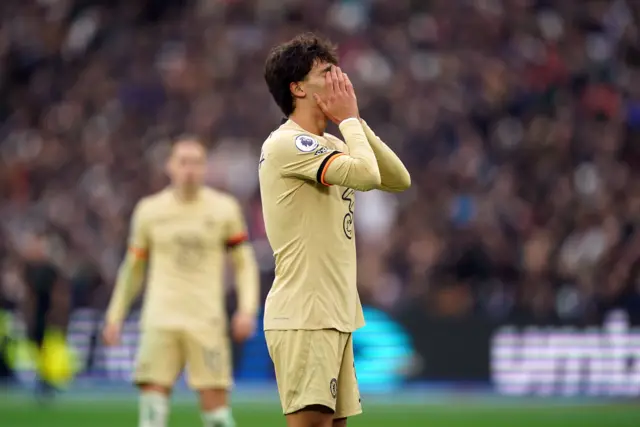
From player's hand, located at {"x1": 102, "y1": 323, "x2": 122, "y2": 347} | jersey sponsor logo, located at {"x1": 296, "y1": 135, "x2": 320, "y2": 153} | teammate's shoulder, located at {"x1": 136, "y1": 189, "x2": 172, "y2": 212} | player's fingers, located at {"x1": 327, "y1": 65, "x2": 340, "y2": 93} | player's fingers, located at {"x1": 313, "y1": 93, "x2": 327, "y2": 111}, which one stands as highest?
teammate's shoulder, located at {"x1": 136, "y1": 189, "x2": 172, "y2": 212}

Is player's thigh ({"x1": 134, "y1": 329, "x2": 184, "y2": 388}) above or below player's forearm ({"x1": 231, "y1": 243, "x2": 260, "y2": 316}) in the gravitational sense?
below

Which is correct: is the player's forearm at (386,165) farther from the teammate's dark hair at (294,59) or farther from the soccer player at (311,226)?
the teammate's dark hair at (294,59)

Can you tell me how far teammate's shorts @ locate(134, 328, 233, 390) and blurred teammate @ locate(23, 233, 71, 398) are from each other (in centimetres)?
790

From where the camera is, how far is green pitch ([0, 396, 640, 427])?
13.1 m

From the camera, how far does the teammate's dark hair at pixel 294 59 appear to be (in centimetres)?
574

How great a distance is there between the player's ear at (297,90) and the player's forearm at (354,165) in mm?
293

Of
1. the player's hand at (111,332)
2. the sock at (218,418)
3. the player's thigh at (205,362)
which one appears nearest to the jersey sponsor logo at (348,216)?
the sock at (218,418)

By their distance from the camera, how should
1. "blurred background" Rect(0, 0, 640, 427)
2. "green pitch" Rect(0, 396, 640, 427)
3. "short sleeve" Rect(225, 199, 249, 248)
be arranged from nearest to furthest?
"short sleeve" Rect(225, 199, 249, 248), "green pitch" Rect(0, 396, 640, 427), "blurred background" Rect(0, 0, 640, 427)

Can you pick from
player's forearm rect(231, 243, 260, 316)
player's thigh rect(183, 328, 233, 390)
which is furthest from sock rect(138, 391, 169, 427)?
player's forearm rect(231, 243, 260, 316)

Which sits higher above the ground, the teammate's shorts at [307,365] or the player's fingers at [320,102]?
the player's fingers at [320,102]

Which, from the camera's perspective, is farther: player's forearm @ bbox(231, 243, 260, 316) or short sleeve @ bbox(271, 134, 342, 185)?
player's forearm @ bbox(231, 243, 260, 316)

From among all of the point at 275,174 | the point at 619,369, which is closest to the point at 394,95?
the point at 619,369

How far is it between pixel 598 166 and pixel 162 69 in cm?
856

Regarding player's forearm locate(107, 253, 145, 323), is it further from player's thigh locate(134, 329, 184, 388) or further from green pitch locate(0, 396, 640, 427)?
green pitch locate(0, 396, 640, 427)
